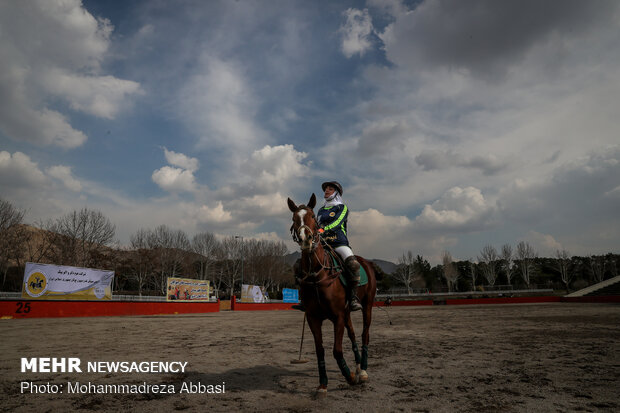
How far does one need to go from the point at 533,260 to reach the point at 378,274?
305ft

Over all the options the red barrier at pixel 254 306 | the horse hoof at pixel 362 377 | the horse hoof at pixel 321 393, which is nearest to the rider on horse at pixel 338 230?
the horse hoof at pixel 362 377

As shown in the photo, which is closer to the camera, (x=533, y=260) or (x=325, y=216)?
(x=325, y=216)

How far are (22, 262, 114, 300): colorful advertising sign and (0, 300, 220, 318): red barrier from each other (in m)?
0.40

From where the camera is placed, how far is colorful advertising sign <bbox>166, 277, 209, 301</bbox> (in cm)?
2914

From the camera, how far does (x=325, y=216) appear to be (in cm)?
587

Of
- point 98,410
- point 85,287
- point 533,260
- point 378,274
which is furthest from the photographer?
point 533,260

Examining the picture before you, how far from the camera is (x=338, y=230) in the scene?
5.97 meters

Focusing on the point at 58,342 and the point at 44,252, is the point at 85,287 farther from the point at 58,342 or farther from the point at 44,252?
the point at 44,252

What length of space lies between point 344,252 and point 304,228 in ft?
4.78

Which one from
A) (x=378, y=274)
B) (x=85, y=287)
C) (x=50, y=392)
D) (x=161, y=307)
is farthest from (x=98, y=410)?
(x=161, y=307)

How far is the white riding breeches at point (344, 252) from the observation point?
5.62m

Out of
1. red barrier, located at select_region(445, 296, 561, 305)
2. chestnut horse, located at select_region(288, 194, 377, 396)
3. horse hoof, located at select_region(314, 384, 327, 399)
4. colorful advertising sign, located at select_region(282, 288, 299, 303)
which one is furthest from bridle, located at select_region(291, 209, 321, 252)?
red barrier, located at select_region(445, 296, 561, 305)

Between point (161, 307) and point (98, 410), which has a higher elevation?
point (98, 410)

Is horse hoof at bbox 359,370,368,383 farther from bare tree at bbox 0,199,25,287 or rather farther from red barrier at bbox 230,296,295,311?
bare tree at bbox 0,199,25,287
